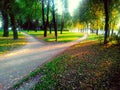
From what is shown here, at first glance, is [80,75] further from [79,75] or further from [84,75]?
[84,75]

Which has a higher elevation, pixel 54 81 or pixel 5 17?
pixel 5 17

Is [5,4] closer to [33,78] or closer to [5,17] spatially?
[5,17]

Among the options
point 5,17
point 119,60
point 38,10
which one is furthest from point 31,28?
point 119,60

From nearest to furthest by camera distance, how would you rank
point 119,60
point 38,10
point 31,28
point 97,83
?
point 97,83 < point 119,60 < point 38,10 < point 31,28

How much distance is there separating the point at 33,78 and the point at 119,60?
6.82 meters

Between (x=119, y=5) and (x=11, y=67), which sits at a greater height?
(x=119, y=5)

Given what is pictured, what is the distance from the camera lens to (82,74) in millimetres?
12562

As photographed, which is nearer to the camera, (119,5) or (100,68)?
(100,68)

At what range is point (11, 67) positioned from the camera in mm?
14914

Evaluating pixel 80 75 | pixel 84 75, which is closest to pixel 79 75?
pixel 80 75

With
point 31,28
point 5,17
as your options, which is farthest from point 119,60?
point 31,28

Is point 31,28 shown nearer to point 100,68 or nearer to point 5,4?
Answer: point 5,4

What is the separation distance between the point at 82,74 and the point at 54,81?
6.27 ft

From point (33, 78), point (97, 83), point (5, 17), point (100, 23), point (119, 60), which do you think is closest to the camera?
point (97, 83)
